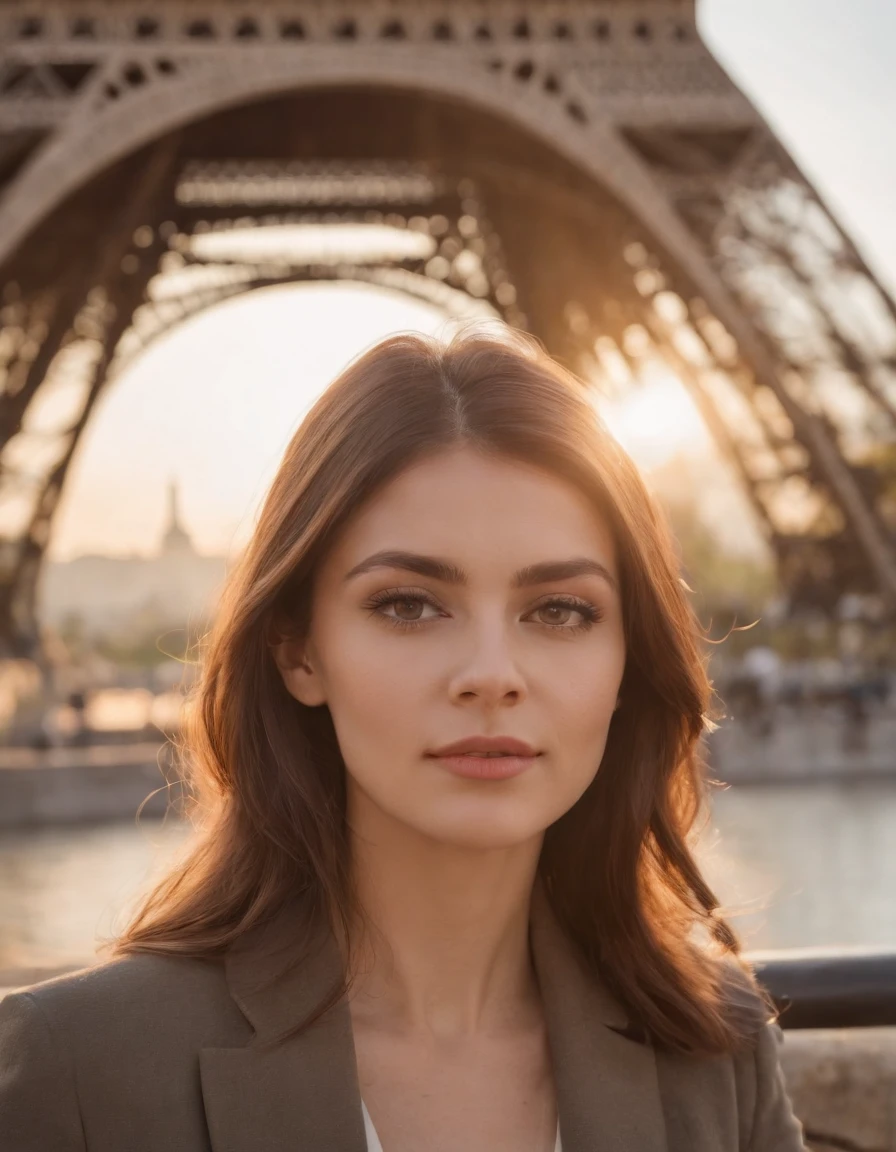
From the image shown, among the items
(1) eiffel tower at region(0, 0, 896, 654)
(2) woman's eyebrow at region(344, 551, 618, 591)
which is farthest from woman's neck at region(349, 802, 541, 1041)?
(1) eiffel tower at region(0, 0, 896, 654)

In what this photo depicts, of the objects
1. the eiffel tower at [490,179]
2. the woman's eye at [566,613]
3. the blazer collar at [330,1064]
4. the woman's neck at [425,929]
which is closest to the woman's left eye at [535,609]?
the woman's eye at [566,613]

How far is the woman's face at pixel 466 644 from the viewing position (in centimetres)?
203

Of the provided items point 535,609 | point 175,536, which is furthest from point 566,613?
point 175,536

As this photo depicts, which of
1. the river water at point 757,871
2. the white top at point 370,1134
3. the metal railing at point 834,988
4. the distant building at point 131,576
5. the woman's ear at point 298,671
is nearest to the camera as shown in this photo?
the white top at point 370,1134

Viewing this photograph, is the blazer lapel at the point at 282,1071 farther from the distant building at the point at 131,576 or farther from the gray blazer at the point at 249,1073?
the distant building at the point at 131,576

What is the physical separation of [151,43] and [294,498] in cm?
1853

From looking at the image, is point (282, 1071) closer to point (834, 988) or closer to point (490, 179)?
point (834, 988)

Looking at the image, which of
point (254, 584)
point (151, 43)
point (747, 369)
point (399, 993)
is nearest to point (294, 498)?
point (254, 584)

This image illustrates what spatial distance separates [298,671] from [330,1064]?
53cm

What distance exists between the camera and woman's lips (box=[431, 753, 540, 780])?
6.63 ft

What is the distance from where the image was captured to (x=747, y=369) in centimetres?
2148

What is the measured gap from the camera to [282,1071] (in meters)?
1.99

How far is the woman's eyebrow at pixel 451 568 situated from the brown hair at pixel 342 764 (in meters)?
0.08

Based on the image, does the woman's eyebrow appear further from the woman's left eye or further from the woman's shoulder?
the woman's shoulder
